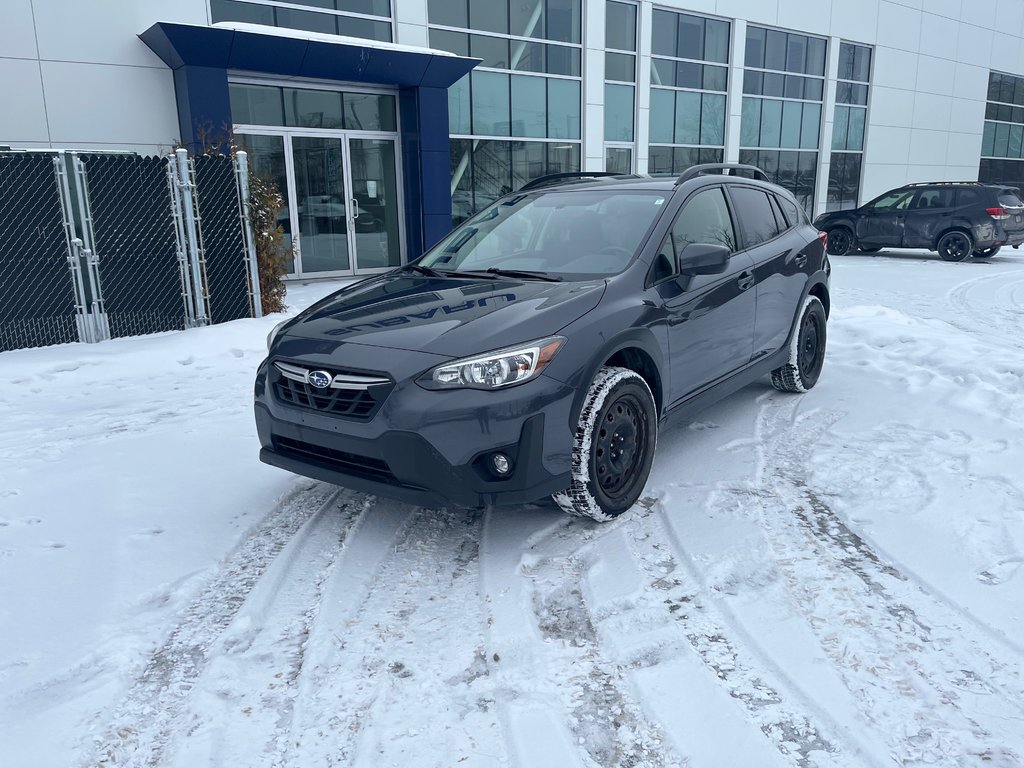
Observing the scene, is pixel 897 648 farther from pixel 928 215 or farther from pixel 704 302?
pixel 928 215

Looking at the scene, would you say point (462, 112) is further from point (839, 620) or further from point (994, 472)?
point (839, 620)

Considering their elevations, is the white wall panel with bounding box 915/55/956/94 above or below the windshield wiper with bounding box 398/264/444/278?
above

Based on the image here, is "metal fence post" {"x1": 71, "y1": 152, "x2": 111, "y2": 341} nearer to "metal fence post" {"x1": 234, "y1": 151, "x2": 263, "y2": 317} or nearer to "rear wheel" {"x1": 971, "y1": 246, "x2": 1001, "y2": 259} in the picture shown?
"metal fence post" {"x1": 234, "y1": 151, "x2": 263, "y2": 317}

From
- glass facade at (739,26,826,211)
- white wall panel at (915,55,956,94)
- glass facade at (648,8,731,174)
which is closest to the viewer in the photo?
glass facade at (648,8,731,174)

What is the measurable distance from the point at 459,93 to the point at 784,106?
11337mm

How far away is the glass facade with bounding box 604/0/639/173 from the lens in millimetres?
17484

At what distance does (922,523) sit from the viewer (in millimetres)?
3830

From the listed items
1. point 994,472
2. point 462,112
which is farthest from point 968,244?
point 994,472

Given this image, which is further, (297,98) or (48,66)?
(297,98)

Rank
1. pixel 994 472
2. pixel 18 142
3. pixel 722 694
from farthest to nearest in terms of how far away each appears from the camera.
→ 1. pixel 18 142
2. pixel 994 472
3. pixel 722 694

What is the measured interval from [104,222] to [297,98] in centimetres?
566

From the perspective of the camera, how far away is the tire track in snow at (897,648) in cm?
239

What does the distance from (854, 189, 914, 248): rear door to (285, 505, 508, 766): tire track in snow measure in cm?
1646

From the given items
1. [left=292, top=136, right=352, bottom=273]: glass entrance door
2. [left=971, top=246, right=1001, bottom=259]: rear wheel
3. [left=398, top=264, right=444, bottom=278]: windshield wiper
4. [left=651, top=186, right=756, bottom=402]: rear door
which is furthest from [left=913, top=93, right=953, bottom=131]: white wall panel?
[left=398, top=264, right=444, bottom=278]: windshield wiper
